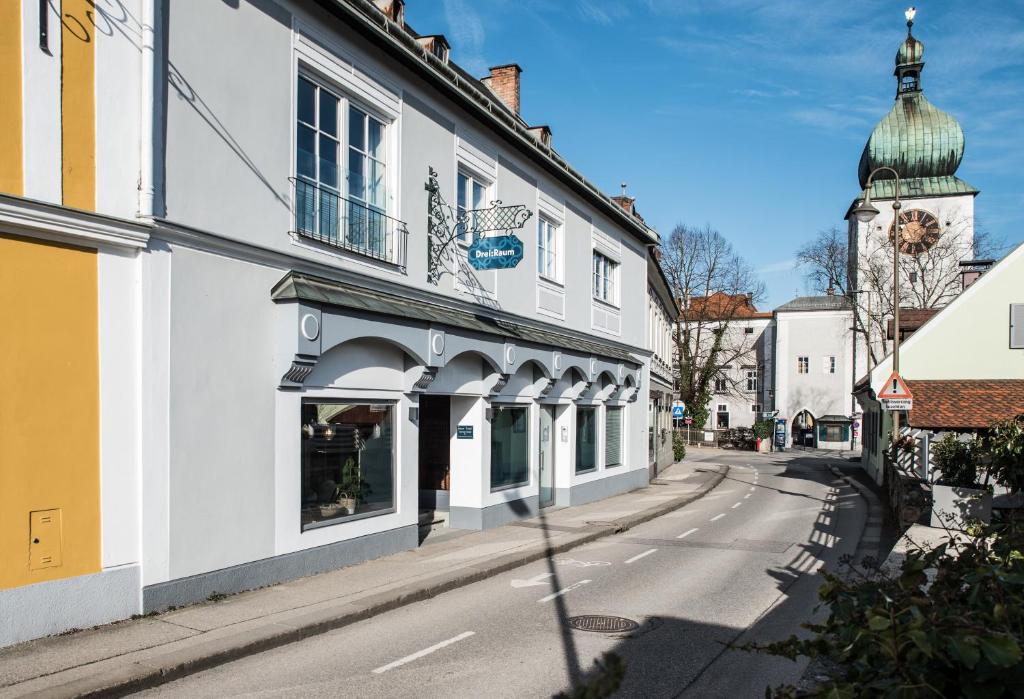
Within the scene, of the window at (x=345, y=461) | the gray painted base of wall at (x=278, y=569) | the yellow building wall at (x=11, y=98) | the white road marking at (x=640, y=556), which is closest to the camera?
the yellow building wall at (x=11, y=98)

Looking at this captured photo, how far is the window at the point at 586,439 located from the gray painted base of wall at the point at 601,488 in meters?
0.49

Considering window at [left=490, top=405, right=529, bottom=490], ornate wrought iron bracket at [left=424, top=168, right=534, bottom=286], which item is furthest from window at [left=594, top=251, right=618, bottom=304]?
ornate wrought iron bracket at [left=424, top=168, right=534, bottom=286]

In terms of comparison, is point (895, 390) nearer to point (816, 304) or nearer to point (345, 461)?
point (345, 461)

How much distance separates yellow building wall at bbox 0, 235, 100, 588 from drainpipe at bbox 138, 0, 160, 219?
0.86 m

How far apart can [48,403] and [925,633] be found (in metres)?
7.64

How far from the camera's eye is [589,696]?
1968 mm

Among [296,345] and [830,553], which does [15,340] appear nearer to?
[296,345]

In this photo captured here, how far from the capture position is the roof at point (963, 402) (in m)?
21.1

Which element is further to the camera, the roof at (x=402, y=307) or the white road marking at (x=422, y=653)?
the roof at (x=402, y=307)

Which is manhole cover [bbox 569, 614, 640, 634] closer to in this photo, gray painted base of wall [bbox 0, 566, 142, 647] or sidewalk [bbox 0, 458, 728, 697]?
sidewalk [bbox 0, 458, 728, 697]

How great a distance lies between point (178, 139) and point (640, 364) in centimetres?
1898

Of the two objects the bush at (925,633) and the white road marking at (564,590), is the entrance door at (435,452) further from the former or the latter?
the bush at (925,633)

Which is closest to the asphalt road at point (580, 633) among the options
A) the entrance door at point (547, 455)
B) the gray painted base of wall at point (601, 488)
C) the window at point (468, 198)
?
the entrance door at point (547, 455)

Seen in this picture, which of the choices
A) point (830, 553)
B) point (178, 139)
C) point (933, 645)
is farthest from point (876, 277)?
point (933, 645)
